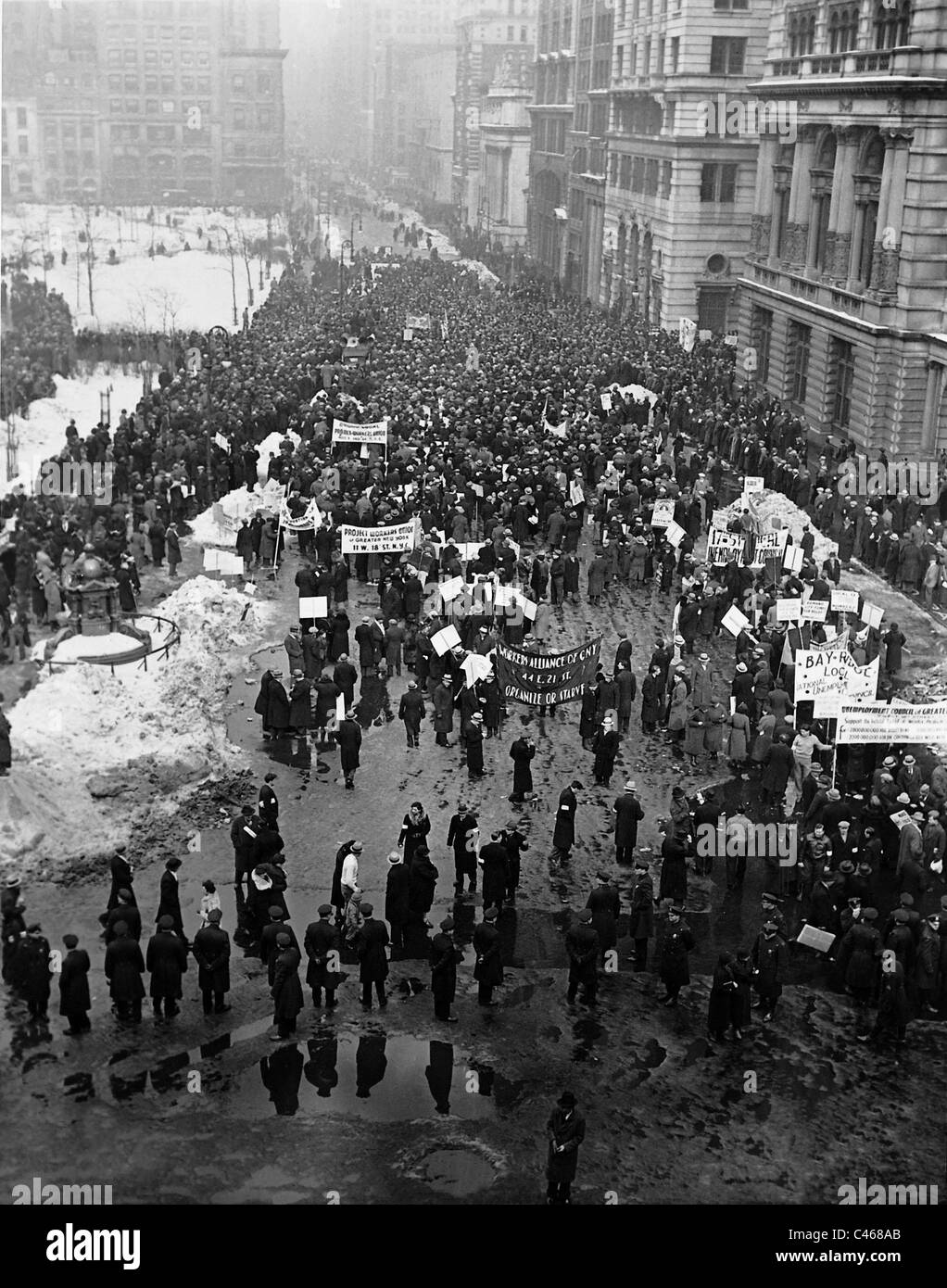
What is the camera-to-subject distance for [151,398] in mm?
44844

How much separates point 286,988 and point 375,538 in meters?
15.6

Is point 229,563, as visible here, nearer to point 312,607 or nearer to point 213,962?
point 312,607

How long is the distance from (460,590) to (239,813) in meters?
7.95

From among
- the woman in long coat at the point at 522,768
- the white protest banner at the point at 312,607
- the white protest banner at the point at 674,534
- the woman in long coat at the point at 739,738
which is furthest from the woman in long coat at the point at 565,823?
the white protest banner at the point at 674,534

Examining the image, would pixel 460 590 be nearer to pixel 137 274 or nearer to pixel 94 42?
pixel 137 274

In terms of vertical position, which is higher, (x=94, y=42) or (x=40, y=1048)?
(x=94, y=42)

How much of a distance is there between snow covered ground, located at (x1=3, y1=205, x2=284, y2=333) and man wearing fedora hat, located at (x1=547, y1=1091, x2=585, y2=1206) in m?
62.4

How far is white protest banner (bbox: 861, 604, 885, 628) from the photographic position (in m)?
27.1

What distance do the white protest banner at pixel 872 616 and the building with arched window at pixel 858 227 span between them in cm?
1507

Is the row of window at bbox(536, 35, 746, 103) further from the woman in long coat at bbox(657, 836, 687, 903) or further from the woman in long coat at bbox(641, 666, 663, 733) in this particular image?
the woman in long coat at bbox(657, 836, 687, 903)

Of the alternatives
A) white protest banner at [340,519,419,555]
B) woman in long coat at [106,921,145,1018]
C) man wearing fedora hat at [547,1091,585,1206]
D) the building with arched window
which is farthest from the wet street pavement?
the building with arched window

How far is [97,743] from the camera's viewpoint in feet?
71.6

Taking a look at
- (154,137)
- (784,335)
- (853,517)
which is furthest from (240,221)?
(853,517)
